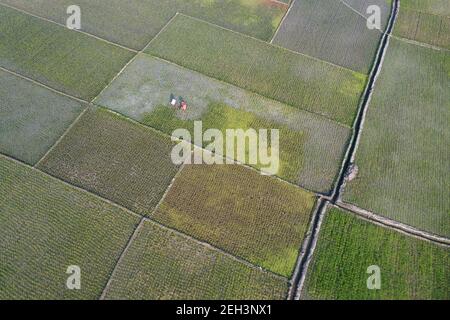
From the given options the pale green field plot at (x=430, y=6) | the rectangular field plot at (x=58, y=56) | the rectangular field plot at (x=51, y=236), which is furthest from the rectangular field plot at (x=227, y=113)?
the pale green field plot at (x=430, y=6)

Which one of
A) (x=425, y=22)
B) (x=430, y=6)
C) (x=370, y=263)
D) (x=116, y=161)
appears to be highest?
(x=430, y=6)

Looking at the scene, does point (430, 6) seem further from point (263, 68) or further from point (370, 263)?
point (370, 263)

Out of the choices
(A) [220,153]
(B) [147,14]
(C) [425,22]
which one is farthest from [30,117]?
(C) [425,22]

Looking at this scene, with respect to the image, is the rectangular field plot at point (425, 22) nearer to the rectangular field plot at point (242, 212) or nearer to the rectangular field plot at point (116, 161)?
the rectangular field plot at point (242, 212)

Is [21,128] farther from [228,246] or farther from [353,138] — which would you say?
[353,138]

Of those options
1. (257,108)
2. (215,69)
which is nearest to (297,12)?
(215,69)

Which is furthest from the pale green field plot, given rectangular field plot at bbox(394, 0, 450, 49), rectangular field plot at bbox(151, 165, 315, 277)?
rectangular field plot at bbox(151, 165, 315, 277)
